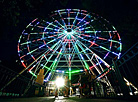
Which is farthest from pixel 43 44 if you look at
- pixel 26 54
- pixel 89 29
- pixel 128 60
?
pixel 128 60

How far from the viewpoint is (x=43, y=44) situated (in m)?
13.1

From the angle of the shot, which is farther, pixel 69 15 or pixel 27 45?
pixel 69 15

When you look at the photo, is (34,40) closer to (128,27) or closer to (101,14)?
(101,14)

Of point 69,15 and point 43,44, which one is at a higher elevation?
point 69,15

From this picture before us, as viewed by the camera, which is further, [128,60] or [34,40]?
[34,40]

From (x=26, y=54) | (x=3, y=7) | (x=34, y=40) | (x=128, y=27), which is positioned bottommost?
(x=3, y=7)

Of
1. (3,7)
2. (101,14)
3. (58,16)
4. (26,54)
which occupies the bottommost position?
(3,7)

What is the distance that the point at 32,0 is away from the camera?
19.3 ft

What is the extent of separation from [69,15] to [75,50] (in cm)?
505

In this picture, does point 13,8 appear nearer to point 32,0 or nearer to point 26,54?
point 32,0

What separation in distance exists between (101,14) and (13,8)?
852 centimetres

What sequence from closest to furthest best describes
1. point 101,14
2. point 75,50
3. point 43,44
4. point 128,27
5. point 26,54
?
1. point 128,27
2. point 101,14
3. point 26,54
4. point 43,44
5. point 75,50

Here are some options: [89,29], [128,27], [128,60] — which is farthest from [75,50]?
[128,60]

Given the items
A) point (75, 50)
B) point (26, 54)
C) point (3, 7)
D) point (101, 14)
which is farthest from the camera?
point (75, 50)
